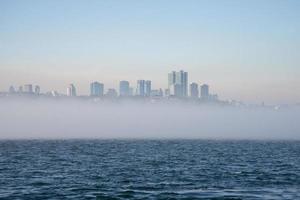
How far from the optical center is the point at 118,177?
211ft

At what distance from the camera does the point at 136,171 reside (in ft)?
236

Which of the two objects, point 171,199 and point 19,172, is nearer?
point 171,199

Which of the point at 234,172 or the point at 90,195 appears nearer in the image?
the point at 90,195

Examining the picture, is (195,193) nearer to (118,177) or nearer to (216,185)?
(216,185)

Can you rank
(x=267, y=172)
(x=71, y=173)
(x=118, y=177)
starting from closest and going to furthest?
1. (x=118, y=177)
2. (x=71, y=173)
3. (x=267, y=172)

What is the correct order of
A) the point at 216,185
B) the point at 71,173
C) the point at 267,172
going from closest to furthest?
the point at 216,185, the point at 71,173, the point at 267,172

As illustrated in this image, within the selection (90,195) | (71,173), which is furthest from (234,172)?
(90,195)

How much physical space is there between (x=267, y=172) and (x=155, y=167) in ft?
56.4

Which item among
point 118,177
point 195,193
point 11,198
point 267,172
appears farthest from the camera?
point 267,172

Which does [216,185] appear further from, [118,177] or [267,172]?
[267,172]

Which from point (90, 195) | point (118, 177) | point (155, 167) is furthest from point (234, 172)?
point (90, 195)

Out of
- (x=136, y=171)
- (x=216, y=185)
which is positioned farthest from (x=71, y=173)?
(x=216, y=185)

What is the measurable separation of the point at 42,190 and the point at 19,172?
18604 mm

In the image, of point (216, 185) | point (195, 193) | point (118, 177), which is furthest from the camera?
point (118, 177)
